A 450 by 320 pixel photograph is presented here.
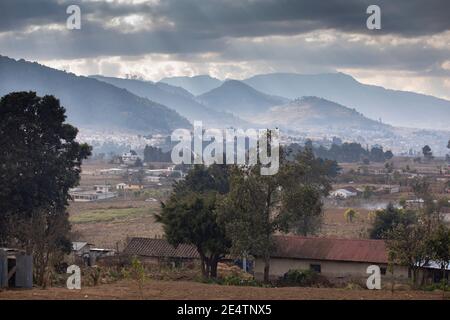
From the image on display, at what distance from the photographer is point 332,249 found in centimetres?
3138

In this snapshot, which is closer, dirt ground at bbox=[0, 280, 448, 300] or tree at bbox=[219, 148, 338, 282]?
dirt ground at bbox=[0, 280, 448, 300]

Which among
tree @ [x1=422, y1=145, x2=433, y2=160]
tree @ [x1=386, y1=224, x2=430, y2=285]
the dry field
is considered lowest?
the dry field

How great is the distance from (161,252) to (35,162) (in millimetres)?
8119

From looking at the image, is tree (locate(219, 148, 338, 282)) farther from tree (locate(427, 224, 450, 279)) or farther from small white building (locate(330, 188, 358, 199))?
small white building (locate(330, 188, 358, 199))

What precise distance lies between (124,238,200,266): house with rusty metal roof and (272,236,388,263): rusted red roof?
16.9 ft

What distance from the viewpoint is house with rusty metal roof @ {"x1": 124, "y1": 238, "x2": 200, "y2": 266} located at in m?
35.4

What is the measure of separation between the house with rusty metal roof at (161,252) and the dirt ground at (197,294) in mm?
13394

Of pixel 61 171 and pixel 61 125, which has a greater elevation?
pixel 61 125

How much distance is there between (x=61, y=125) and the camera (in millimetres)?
39875

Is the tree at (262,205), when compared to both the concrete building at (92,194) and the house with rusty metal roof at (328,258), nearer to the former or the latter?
the house with rusty metal roof at (328,258)

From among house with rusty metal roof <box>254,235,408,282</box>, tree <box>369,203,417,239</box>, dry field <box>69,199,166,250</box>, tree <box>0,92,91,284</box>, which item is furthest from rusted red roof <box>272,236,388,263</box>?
dry field <box>69,199,166,250</box>
